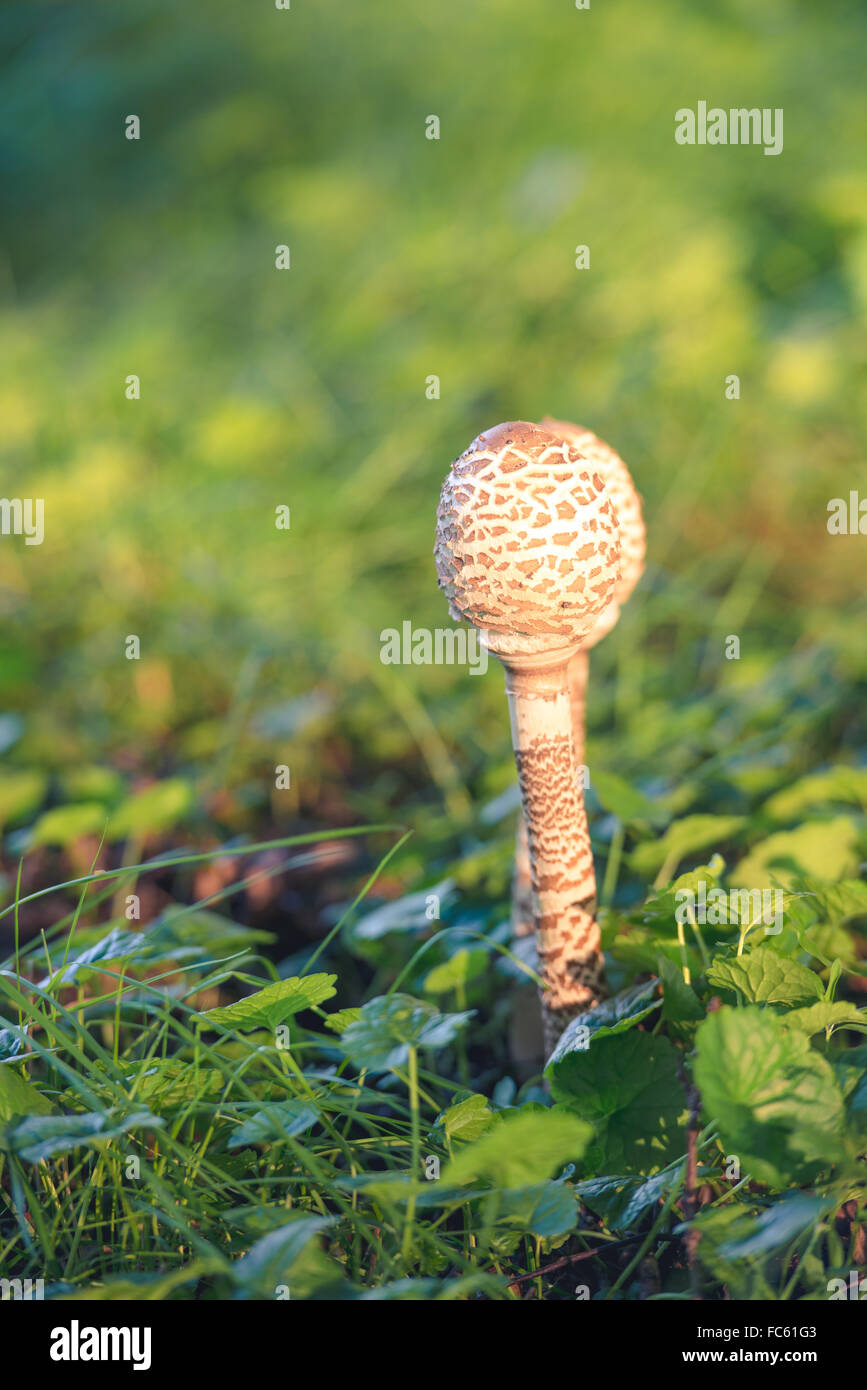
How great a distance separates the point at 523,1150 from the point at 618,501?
121 cm

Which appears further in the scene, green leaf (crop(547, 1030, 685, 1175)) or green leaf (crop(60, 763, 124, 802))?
green leaf (crop(60, 763, 124, 802))

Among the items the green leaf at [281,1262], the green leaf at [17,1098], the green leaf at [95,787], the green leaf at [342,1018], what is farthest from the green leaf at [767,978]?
the green leaf at [95,787]

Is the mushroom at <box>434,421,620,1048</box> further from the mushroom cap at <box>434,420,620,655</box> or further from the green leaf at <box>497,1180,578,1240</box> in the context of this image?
the green leaf at <box>497,1180,578,1240</box>

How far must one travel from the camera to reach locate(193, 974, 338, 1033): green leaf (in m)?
1.72

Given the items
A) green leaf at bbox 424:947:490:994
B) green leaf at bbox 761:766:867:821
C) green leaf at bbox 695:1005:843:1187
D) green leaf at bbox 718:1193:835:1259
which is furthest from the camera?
green leaf at bbox 761:766:867:821

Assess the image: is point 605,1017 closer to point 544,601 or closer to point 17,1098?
point 544,601

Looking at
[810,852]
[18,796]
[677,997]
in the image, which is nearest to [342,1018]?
[677,997]

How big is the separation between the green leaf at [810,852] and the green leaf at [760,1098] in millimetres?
741

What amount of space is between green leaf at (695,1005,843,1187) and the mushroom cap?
667 mm

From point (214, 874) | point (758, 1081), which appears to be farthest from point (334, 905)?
point (758, 1081)

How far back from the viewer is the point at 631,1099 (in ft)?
5.32

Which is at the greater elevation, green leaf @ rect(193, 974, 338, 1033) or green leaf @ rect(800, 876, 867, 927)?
green leaf @ rect(800, 876, 867, 927)

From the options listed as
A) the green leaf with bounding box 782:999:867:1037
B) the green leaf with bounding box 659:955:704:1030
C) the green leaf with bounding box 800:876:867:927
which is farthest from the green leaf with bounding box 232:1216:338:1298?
the green leaf with bounding box 800:876:867:927

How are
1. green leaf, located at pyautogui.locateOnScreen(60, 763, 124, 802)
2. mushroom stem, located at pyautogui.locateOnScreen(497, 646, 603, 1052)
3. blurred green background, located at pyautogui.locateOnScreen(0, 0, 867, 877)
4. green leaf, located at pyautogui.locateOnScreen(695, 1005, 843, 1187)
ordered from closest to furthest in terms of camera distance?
green leaf, located at pyautogui.locateOnScreen(695, 1005, 843, 1187) → mushroom stem, located at pyautogui.locateOnScreen(497, 646, 603, 1052) → green leaf, located at pyautogui.locateOnScreen(60, 763, 124, 802) → blurred green background, located at pyautogui.locateOnScreen(0, 0, 867, 877)
